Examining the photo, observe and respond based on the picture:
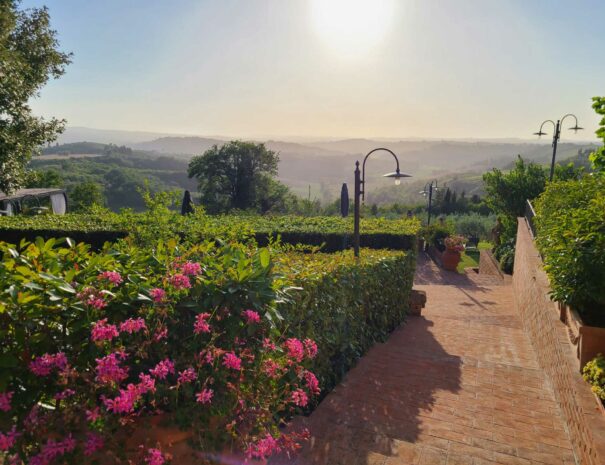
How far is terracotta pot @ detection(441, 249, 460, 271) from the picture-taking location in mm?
16609

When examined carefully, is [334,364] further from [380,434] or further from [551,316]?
[551,316]

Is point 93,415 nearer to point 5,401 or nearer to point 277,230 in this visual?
point 5,401

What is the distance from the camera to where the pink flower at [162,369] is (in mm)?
1765

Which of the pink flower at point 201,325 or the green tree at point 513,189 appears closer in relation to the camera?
the pink flower at point 201,325

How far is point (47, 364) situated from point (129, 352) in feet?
1.07

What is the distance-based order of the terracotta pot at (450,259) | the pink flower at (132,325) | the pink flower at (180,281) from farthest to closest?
1. the terracotta pot at (450,259)
2. the pink flower at (180,281)
3. the pink flower at (132,325)

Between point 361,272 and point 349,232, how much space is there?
530cm

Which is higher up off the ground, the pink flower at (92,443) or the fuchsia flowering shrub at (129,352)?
the fuchsia flowering shrub at (129,352)

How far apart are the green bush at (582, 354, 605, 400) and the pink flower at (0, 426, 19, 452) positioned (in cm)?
338

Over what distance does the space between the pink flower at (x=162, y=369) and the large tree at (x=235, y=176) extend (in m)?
39.5

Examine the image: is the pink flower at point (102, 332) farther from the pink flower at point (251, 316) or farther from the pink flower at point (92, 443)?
the pink flower at point (251, 316)

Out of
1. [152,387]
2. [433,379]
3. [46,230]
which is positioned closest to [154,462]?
[152,387]

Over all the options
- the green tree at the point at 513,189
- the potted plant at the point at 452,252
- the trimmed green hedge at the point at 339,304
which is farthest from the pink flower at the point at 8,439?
the green tree at the point at 513,189

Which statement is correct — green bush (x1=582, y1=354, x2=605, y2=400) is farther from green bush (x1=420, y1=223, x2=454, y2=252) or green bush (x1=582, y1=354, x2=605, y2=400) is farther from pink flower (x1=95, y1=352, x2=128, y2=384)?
green bush (x1=420, y1=223, x2=454, y2=252)
